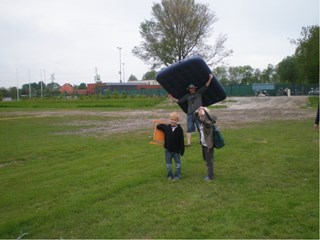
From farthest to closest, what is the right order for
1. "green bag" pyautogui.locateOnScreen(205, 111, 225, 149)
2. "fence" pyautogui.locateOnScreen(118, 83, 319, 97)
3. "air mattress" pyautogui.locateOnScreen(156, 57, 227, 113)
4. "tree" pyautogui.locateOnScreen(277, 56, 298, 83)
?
"tree" pyautogui.locateOnScreen(277, 56, 298, 83), "fence" pyautogui.locateOnScreen(118, 83, 319, 97), "air mattress" pyautogui.locateOnScreen(156, 57, 227, 113), "green bag" pyautogui.locateOnScreen(205, 111, 225, 149)

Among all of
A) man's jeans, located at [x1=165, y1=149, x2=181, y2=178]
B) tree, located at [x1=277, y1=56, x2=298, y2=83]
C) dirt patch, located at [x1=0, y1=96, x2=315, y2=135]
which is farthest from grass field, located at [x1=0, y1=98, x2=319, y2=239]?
tree, located at [x1=277, y1=56, x2=298, y2=83]

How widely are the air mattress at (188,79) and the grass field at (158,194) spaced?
1547mm

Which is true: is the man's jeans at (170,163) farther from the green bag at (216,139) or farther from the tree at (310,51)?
the tree at (310,51)

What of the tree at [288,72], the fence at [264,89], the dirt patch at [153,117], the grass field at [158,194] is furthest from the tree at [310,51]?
the tree at [288,72]

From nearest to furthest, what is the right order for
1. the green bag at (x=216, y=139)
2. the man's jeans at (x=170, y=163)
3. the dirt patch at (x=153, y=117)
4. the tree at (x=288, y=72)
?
the green bag at (x=216, y=139) → the man's jeans at (x=170, y=163) → the dirt patch at (x=153, y=117) → the tree at (x=288, y=72)

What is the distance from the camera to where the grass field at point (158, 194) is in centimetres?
500

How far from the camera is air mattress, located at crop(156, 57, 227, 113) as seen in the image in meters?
9.45

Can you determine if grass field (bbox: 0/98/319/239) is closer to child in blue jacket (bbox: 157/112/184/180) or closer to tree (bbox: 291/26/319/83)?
child in blue jacket (bbox: 157/112/184/180)

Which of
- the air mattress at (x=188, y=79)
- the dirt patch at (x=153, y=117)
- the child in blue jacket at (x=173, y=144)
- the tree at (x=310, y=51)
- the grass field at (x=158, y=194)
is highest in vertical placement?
the tree at (x=310, y=51)

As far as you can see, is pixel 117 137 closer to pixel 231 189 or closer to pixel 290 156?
pixel 290 156

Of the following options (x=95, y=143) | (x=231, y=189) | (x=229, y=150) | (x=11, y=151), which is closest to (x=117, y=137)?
(x=95, y=143)

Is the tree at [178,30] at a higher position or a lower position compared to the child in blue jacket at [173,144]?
higher

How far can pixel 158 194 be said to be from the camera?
6.43 metres

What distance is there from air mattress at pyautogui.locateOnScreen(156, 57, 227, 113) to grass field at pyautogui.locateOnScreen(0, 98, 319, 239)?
1547mm
